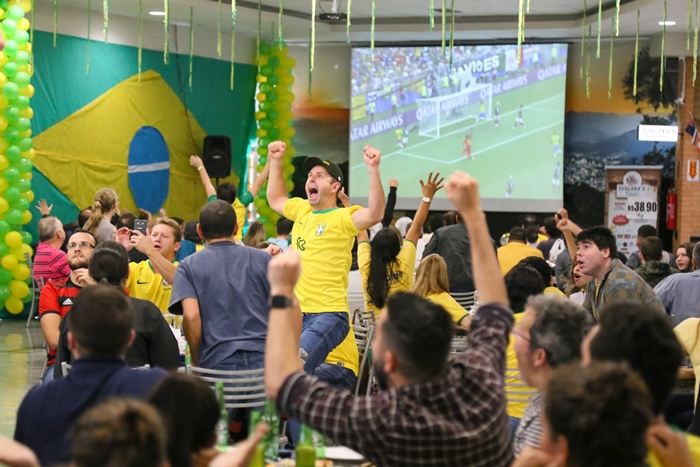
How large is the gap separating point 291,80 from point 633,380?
42.8 feet

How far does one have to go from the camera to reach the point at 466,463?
2268 millimetres

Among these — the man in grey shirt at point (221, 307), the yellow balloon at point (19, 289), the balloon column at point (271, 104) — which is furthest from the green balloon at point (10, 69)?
the man in grey shirt at point (221, 307)

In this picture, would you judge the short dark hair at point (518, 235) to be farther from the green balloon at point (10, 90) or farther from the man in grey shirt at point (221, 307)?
the green balloon at point (10, 90)

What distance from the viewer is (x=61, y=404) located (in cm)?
255

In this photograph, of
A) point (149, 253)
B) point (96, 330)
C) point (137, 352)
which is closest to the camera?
point (96, 330)

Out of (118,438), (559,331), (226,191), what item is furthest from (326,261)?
(226,191)

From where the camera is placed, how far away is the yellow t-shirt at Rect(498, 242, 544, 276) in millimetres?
8094

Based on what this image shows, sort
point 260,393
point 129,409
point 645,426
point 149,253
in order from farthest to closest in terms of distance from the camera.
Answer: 1. point 149,253
2. point 260,393
3. point 645,426
4. point 129,409

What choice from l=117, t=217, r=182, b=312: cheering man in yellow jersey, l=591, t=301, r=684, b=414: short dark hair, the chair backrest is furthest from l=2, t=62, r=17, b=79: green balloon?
l=591, t=301, r=684, b=414: short dark hair

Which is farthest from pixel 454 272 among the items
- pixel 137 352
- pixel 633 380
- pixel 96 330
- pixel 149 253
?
pixel 633 380

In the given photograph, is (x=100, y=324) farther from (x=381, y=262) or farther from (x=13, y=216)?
(x=13, y=216)

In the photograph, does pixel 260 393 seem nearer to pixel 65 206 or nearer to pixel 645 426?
pixel 645 426

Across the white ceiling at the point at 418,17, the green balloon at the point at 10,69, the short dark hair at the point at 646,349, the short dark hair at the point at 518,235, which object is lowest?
the short dark hair at the point at 646,349

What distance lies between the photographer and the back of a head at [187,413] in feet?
7.20
